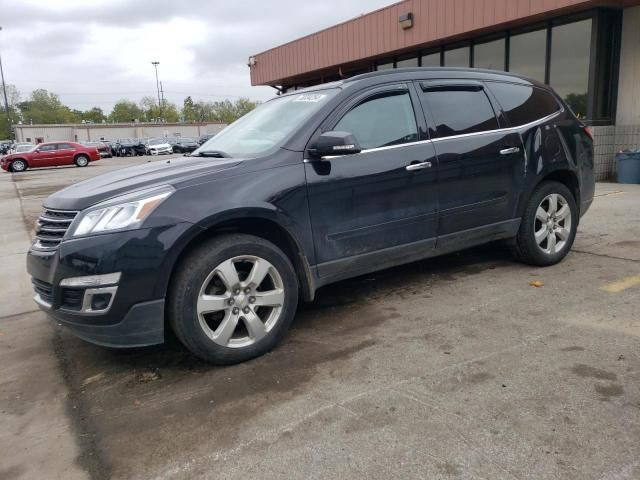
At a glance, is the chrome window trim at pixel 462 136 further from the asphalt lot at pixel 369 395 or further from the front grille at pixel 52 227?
the front grille at pixel 52 227

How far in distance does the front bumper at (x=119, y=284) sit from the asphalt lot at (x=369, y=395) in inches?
14.4

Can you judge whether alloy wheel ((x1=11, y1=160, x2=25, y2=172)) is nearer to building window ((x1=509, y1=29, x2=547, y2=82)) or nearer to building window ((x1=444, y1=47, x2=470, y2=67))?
building window ((x1=444, y1=47, x2=470, y2=67))

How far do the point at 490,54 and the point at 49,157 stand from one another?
85.8 ft

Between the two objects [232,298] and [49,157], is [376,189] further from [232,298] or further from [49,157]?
[49,157]

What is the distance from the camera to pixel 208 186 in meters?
3.20

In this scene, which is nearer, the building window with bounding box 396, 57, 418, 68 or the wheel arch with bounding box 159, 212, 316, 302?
the wheel arch with bounding box 159, 212, 316, 302

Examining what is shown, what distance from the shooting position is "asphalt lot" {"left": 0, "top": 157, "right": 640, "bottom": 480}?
232 centimetres

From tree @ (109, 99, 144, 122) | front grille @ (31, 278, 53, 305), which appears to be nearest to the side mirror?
front grille @ (31, 278, 53, 305)

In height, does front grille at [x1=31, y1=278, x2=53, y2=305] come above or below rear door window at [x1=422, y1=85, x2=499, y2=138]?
below

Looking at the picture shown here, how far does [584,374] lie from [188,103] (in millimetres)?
141849

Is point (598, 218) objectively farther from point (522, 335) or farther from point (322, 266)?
point (322, 266)

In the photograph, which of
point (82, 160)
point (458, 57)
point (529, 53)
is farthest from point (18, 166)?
point (529, 53)

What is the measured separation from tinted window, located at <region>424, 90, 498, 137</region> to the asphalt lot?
135cm

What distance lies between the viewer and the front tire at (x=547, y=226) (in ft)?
15.7
